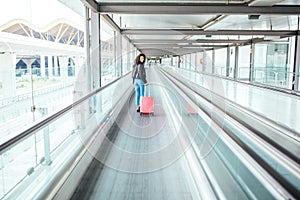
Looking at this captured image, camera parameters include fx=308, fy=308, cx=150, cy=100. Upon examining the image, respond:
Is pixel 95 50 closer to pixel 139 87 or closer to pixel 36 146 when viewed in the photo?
pixel 139 87

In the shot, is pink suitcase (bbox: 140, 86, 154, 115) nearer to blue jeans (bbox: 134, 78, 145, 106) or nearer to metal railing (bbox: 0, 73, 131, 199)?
blue jeans (bbox: 134, 78, 145, 106)

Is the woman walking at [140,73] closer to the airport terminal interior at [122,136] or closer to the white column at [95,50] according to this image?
the airport terminal interior at [122,136]

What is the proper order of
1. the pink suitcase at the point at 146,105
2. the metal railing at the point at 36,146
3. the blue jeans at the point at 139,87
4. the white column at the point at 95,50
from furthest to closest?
the blue jeans at the point at 139,87 < the pink suitcase at the point at 146,105 < the white column at the point at 95,50 < the metal railing at the point at 36,146

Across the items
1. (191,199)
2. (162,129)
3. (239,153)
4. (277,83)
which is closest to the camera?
(239,153)

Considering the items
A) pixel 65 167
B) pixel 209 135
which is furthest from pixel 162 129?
pixel 65 167

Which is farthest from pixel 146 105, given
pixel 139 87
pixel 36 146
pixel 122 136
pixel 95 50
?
pixel 36 146

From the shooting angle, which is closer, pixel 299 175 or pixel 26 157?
pixel 299 175

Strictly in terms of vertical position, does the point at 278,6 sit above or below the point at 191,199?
above

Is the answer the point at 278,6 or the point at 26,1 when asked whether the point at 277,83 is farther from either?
the point at 26,1

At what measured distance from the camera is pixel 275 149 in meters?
2.77

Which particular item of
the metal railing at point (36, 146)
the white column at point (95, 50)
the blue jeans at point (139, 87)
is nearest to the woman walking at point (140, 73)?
the blue jeans at point (139, 87)

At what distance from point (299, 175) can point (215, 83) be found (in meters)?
13.2

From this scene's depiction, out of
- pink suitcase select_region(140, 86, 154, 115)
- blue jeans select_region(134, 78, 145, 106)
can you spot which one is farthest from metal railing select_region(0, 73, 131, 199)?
blue jeans select_region(134, 78, 145, 106)

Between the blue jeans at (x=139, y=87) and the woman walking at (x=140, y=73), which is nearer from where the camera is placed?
the woman walking at (x=140, y=73)
